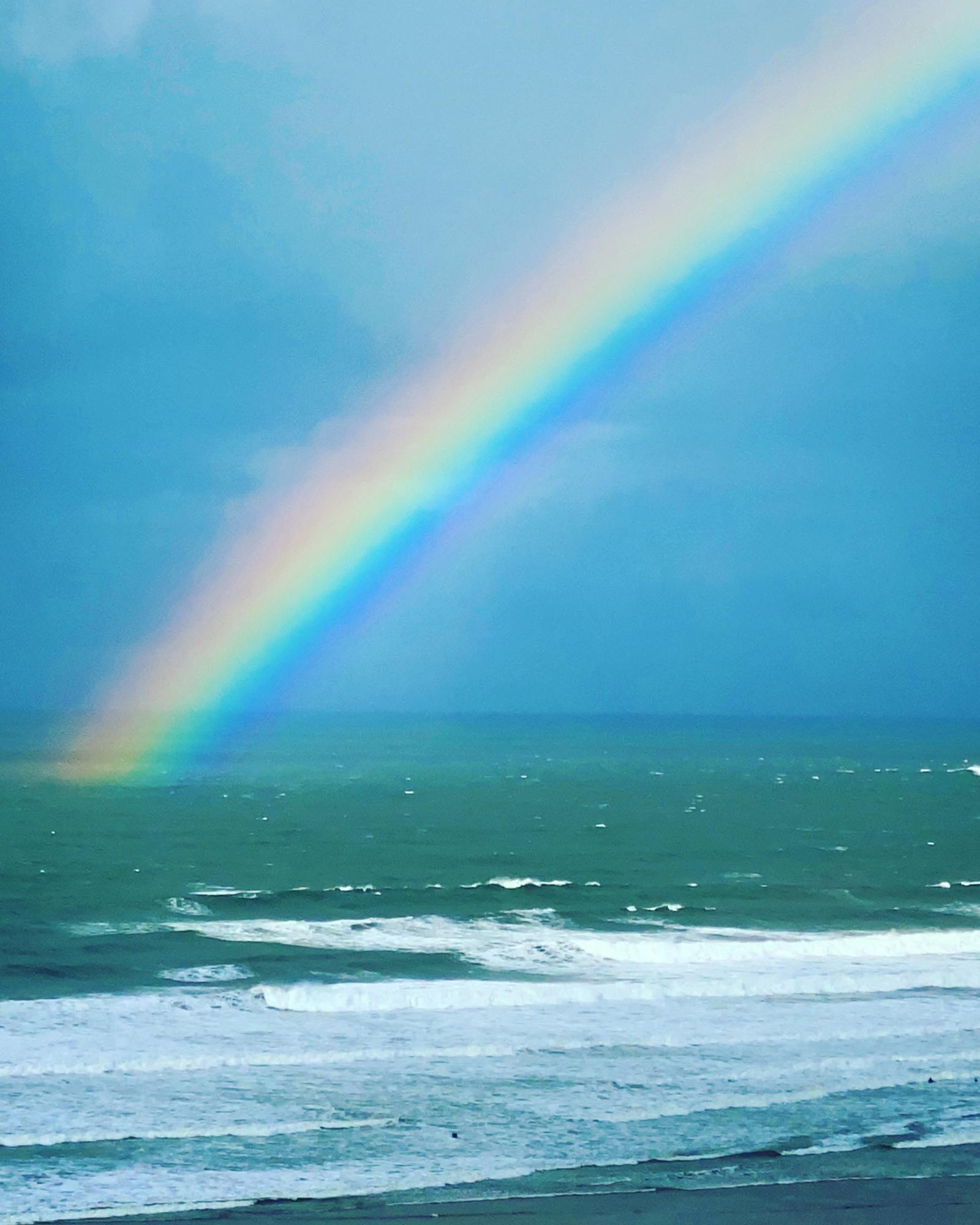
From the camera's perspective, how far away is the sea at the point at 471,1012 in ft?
44.6

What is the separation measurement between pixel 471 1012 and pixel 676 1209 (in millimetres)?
10967

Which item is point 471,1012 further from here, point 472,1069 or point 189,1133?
point 189,1133

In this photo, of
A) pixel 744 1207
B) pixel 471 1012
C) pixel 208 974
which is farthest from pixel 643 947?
pixel 744 1207

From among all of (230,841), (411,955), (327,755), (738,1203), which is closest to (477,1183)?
(738,1203)

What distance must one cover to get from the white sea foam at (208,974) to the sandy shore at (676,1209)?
13.5m

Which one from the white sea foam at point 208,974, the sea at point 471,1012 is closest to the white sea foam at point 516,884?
the sea at point 471,1012

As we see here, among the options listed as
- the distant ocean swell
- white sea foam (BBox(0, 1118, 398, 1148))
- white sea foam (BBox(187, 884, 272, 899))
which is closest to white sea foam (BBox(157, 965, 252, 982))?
the distant ocean swell

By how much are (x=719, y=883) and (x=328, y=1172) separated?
31.1 meters

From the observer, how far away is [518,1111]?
15.6 meters

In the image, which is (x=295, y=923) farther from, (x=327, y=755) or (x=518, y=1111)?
(x=327, y=755)

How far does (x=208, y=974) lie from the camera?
2555 cm

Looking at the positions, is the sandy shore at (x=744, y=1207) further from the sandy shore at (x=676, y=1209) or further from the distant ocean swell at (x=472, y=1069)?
the distant ocean swell at (x=472, y=1069)

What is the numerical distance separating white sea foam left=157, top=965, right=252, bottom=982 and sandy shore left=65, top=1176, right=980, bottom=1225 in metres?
13.5

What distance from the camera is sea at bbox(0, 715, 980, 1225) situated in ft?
44.6
